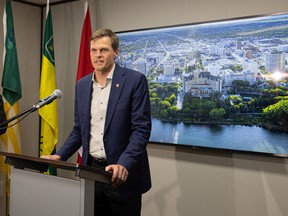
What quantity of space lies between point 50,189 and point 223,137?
1467 millimetres

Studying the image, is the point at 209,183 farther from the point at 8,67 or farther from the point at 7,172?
the point at 8,67

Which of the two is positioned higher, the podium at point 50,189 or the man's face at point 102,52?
the man's face at point 102,52

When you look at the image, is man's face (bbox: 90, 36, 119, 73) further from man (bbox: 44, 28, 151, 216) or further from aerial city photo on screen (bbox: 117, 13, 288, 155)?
aerial city photo on screen (bbox: 117, 13, 288, 155)

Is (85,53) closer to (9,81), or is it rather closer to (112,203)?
(9,81)

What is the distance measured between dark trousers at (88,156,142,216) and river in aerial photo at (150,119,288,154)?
3.18 feet

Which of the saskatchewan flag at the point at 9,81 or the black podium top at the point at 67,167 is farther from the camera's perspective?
the saskatchewan flag at the point at 9,81

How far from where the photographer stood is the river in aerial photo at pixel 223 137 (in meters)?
2.37

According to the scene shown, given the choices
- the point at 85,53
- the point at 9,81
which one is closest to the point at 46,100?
the point at 85,53

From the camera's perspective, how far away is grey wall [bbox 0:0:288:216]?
97.1 inches

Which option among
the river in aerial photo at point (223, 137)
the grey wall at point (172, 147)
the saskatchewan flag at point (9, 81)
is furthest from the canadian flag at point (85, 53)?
the river in aerial photo at point (223, 137)

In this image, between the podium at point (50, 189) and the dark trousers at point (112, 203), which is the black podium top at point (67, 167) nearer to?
the podium at point (50, 189)

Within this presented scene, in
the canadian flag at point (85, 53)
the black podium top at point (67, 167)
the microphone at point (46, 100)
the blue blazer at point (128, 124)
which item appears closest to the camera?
the black podium top at point (67, 167)

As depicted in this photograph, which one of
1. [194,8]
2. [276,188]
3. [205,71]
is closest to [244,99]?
[205,71]

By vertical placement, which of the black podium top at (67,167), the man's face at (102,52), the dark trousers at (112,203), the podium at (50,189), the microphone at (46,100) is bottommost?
the dark trousers at (112,203)
